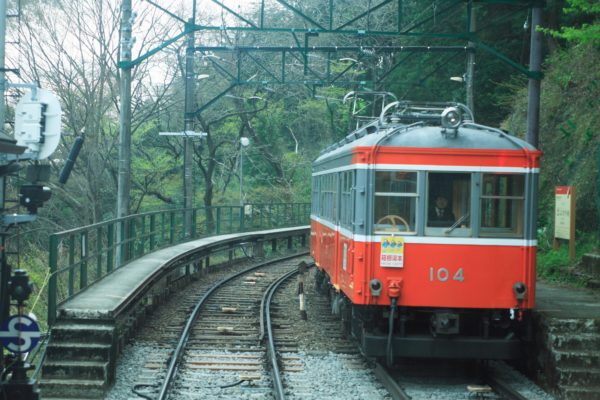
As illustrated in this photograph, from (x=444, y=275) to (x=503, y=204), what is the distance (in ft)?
3.36

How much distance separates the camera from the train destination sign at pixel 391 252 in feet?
30.6

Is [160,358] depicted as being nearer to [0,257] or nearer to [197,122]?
[0,257]

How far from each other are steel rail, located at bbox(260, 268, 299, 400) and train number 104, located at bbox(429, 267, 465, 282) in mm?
2007

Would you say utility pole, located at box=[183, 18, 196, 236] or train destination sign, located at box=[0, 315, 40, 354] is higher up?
utility pole, located at box=[183, 18, 196, 236]

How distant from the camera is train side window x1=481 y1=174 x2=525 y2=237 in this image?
30.7 feet

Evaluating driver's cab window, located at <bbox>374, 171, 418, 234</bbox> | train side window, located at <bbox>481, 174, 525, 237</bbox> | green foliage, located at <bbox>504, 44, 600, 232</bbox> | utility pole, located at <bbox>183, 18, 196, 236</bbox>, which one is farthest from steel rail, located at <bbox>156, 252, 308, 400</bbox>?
green foliage, located at <bbox>504, 44, 600, 232</bbox>

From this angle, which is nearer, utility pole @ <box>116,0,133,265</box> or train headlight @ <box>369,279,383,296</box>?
train headlight @ <box>369,279,383,296</box>

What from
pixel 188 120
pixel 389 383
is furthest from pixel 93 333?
pixel 188 120

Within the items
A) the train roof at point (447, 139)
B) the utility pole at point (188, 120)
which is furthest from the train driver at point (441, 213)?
the utility pole at point (188, 120)

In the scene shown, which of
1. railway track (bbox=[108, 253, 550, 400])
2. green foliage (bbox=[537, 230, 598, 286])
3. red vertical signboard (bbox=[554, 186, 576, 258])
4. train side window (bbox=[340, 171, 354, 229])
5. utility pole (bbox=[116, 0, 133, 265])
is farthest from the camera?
utility pole (bbox=[116, 0, 133, 265])

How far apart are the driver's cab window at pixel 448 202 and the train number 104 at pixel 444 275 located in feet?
1.37

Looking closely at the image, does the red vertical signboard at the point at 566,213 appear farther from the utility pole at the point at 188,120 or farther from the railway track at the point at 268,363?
the utility pole at the point at 188,120

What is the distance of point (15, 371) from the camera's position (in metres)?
7.90

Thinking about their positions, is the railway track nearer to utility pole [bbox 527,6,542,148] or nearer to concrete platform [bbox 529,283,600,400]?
concrete platform [bbox 529,283,600,400]
